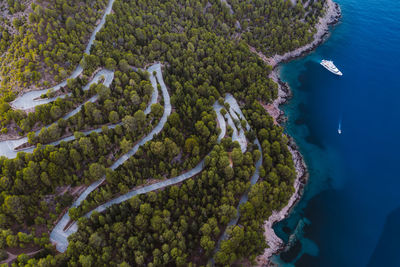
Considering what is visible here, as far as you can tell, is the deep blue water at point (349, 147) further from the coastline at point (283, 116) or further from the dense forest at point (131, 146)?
the dense forest at point (131, 146)

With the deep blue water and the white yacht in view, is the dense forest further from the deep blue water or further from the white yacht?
the white yacht

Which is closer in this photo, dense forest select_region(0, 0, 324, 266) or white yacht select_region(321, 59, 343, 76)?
dense forest select_region(0, 0, 324, 266)

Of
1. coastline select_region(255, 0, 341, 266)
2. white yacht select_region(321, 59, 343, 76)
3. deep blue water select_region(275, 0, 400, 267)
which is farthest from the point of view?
white yacht select_region(321, 59, 343, 76)

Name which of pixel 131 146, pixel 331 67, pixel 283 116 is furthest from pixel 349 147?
pixel 131 146

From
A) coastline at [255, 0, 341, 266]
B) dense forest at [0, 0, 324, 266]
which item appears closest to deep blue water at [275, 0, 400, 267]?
coastline at [255, 0, 341, 266]

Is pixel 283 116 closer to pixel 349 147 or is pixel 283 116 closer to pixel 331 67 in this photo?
pixel 349 147

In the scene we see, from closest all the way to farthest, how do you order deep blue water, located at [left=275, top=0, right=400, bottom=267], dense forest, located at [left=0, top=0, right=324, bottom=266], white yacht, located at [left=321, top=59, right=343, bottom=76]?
dense forest, located at [left=0, top=0, right=324, bottom=266] → deep blue water, located at [left=275, top=0, right=400, bottom=267] → white yacht, located at [left=321, top=59, right=343, bottom=76]

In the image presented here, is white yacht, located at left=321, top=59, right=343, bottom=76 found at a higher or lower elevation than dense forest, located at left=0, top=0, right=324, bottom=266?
higher
